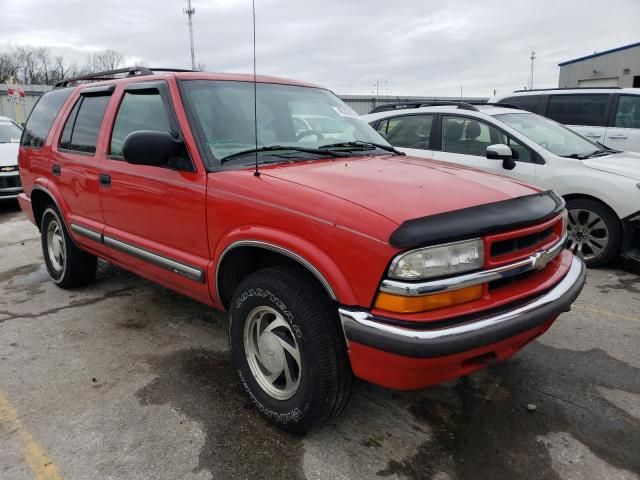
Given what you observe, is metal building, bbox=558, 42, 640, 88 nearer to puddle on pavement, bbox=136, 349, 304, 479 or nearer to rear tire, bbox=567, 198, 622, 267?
rear tire, bbox=567, 198, 622, 267

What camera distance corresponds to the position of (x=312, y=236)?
2270 millimetres

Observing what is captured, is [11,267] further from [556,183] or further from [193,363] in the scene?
[556,183]

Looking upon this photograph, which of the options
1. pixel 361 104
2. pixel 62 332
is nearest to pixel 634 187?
pixel 62 332

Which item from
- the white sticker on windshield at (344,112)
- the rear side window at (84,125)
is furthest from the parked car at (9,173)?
the white sticker on windshield at (344,112)

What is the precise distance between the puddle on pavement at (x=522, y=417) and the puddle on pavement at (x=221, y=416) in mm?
523

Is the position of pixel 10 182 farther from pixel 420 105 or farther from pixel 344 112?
pixel 344 112

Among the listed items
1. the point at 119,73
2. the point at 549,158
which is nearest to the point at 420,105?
the point at 549,158

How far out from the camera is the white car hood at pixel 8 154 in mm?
8984

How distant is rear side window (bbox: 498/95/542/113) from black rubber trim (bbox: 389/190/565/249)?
6442 millimetres

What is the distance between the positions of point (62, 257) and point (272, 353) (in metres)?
3.08

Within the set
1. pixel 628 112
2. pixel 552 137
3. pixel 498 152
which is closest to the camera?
pixel 498 152

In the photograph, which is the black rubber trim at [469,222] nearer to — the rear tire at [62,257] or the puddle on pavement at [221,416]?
the puddle on pavement at [221,416]

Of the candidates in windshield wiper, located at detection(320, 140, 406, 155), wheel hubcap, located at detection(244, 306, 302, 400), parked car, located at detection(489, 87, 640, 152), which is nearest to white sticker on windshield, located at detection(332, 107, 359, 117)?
windshield wiper, located at detection(320, 140, 406, 155)

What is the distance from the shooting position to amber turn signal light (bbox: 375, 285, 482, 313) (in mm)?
2057
